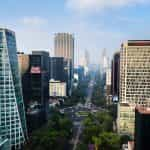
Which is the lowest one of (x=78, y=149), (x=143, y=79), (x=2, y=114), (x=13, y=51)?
(x=78, y=149)

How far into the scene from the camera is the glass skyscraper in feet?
179

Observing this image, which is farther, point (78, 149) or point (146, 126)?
point (78, 149)

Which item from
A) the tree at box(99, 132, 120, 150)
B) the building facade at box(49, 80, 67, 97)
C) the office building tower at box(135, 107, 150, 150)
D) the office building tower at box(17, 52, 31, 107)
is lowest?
the tree at box(99, 132, 120, 150)

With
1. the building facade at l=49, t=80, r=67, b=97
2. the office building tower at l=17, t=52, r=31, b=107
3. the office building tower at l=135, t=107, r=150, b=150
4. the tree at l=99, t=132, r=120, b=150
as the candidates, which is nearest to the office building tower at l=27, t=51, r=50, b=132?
the office building tower at l=17, t=52, r=31, b=107

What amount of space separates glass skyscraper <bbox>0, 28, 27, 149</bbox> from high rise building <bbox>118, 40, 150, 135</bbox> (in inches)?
1200

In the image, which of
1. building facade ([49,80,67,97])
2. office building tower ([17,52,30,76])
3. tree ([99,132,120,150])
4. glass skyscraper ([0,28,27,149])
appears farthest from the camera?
building facade ([49,80,67,97])

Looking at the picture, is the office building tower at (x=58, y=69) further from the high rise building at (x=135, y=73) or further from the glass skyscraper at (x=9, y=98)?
the glass skyscraper at (x=9, y=98)

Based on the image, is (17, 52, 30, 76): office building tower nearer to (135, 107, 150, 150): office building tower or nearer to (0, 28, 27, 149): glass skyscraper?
(0, 28, 27, 149): glass skyscraper

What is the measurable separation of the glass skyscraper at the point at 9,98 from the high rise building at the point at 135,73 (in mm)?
30482

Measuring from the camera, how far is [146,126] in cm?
3603

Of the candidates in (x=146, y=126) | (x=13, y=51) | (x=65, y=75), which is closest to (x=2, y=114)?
(x=13, y=51)

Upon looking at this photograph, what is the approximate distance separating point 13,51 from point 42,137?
621 inches

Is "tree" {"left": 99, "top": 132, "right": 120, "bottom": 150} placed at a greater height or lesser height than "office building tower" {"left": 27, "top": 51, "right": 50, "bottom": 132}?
lesser

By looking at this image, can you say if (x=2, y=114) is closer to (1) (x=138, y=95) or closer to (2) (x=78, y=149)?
(2) (x=78, y=149)
